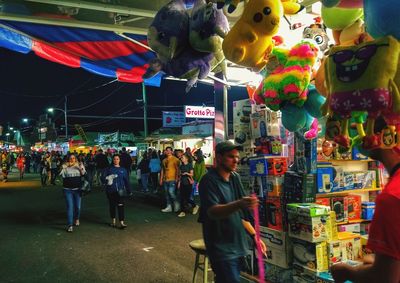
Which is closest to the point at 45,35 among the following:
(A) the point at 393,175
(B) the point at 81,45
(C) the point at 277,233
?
(B) the point at 81,45

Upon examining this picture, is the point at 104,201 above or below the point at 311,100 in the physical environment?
below

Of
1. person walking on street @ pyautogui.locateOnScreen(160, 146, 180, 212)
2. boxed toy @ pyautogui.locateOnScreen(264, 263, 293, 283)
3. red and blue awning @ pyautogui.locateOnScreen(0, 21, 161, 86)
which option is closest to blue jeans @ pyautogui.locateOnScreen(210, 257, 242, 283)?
boxed toy @ pyautogui.locateOnScreen(264, 263, 293, 283)

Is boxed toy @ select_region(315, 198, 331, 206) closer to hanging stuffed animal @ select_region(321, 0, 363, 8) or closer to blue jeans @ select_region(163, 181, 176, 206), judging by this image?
hanging stuffed animal @ select_region(321, 0, 363, 8)

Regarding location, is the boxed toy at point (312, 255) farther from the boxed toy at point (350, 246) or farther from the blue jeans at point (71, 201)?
the blue jeans at point (71, 201)

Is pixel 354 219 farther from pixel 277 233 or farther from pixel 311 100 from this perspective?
pixel 311 100

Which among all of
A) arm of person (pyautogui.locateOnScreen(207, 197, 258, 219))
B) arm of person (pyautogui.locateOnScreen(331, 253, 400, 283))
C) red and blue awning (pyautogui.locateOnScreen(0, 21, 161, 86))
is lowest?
arm of person (pyautogui.locateOnScreen(331, 253, 400, 283))

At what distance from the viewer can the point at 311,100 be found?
2859 mm

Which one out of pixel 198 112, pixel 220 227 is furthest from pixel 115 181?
pixel 198 112

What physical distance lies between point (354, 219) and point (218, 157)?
118 inches

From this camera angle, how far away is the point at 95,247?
299 inches

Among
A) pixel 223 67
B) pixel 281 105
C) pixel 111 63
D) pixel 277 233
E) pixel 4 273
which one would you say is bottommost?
pixel 4 273

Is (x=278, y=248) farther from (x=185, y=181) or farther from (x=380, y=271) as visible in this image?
(x=185, y=181)

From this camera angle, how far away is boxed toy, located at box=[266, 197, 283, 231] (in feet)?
15.8

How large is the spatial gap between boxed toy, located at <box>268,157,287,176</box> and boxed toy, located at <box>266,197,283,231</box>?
0.34 meters
